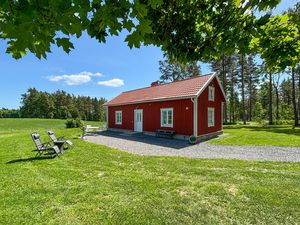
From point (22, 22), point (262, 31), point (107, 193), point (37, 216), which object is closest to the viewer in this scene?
point (22, 22)

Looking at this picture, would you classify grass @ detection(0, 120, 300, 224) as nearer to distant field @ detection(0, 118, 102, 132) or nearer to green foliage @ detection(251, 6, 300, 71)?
green foliage @ detection(251, 6, 300, 71)

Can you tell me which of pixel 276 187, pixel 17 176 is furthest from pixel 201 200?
pixel 17 176

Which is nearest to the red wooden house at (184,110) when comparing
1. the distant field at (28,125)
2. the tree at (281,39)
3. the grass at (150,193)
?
the grass at (150,193)

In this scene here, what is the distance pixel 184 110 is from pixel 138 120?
5.31 meters

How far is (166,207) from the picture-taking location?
3.93 meters

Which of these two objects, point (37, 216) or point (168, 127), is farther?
point (168, 127)

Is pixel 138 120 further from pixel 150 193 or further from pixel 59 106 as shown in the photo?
pixel 59 106

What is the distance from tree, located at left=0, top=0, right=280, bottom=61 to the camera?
1615mm

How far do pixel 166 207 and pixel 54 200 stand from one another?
228 centimetres

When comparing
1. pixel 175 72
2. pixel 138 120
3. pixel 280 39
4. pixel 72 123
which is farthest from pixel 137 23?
pixel 175 72

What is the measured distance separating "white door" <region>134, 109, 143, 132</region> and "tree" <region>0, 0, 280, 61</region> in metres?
14.6

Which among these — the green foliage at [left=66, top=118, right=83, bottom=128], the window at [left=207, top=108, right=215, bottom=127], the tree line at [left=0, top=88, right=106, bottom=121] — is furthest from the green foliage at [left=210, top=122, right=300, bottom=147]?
the tree line at [left=0, top=88, right=106, bottom=121]

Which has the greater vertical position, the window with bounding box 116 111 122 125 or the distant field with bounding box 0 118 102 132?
the window with bounding box 116 111 122 125

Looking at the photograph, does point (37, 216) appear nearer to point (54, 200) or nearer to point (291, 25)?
point (54, 200)
